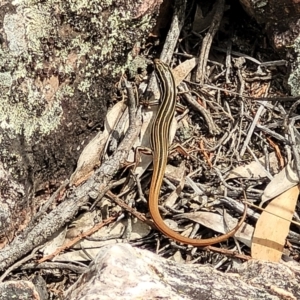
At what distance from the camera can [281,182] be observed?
305cm

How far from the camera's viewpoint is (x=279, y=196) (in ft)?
9.91

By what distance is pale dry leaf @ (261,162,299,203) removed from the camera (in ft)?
9.91

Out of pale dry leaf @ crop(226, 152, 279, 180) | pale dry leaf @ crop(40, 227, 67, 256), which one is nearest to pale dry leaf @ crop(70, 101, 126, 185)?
pale dry leaf @ crop(40, 227, 67, 256)

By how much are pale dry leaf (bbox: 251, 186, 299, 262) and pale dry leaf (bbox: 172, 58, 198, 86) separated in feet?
2.89

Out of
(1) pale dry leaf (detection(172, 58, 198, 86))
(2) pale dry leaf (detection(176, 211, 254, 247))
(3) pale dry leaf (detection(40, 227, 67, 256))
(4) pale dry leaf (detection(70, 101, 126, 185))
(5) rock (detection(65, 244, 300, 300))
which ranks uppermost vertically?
(1) pale dry leaf (detection(172, 58, 198, 86))

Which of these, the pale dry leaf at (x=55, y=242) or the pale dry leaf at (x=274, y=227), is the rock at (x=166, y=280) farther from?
the pale dry leaf at (x=55, y=242)

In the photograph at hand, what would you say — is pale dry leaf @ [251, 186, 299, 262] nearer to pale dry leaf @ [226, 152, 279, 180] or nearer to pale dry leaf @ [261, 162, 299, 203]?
pale dry leaf @ [261, 162, 299, 203]

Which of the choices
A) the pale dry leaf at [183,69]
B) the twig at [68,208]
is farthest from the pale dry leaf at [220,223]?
the pale dry leaf at [183,69]

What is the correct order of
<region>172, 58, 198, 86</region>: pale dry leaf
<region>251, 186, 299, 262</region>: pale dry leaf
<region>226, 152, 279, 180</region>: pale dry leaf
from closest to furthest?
1. <region>251, 186, 299, 262</region>: pale dry leaf
2. <region>226, 152, 279, 180</region>: pale dry leaf
3. <region>172, 58, 198, 86</region>: pale dry leaf

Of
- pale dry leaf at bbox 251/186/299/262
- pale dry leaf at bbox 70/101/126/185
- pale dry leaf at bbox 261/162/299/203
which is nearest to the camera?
pale dry leaf at bbox 251/186/299/262

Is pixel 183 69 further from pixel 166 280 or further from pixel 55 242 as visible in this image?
pixel 166 280

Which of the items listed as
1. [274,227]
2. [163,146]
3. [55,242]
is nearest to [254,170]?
[274,227]

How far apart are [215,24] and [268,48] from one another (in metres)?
0.31

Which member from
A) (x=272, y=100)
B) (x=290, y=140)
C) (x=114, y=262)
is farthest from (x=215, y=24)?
(x=114, y=262)
